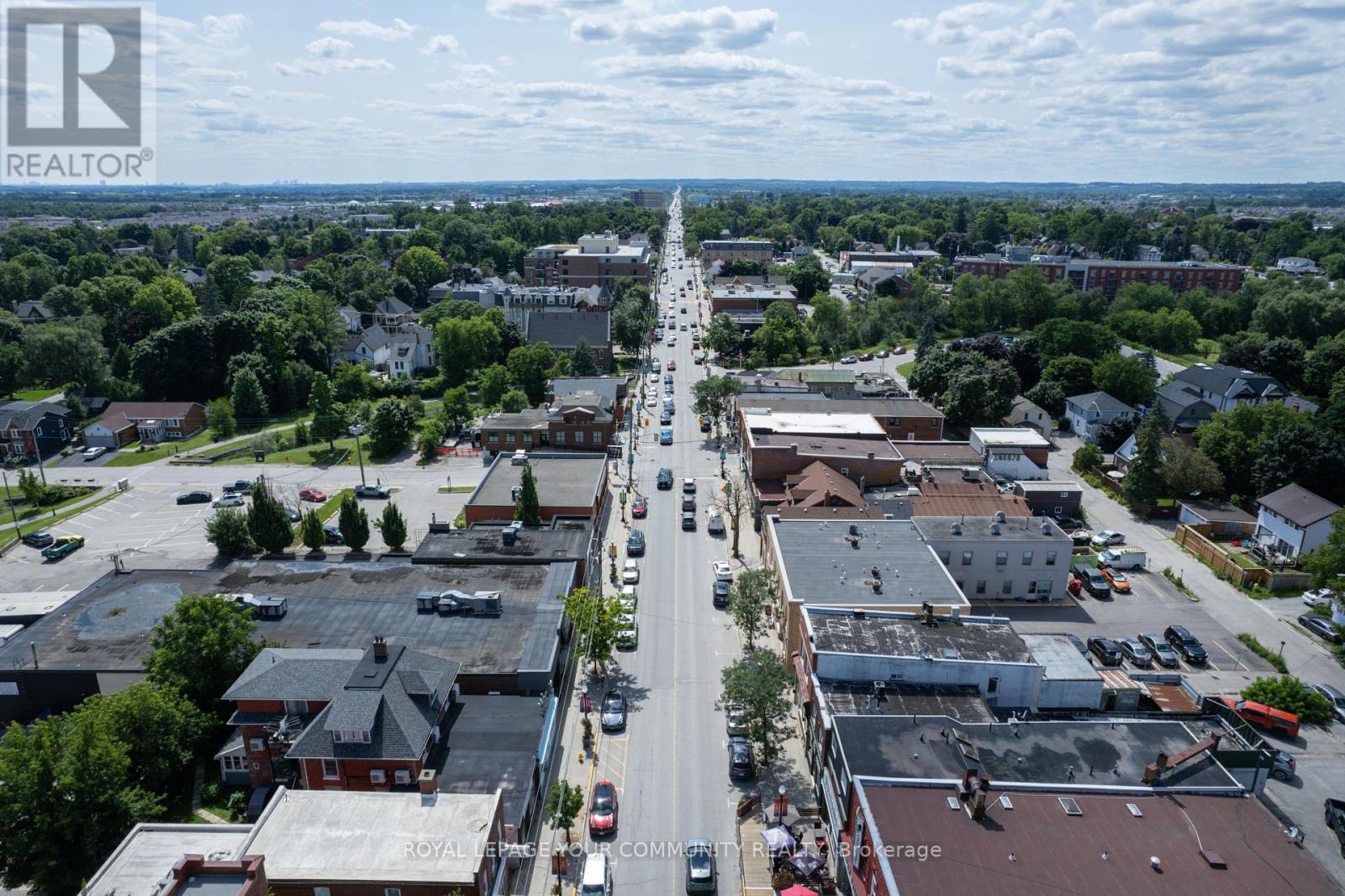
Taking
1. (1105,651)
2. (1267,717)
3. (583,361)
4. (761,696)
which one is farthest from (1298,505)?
A: (583,361)

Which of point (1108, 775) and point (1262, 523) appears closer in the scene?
point (1108, 775)

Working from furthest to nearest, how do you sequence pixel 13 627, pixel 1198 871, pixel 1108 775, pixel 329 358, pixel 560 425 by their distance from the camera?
pixel 329 358
pixel 560 425
pixel 13 627
pixel 1108 775
pixel 1198 871

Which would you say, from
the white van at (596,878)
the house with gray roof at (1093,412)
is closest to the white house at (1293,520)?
the house with gray roof at (1093,412)

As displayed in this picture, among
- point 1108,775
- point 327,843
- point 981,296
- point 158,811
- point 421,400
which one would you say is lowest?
point 158,811

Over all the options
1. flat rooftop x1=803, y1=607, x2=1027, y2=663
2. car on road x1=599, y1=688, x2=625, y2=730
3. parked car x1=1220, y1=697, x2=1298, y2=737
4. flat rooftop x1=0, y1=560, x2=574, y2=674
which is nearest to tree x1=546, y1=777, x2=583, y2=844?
car on road x1=599, y1=688, x2=625, y2=730

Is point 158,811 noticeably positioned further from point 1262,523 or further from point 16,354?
point 16,354

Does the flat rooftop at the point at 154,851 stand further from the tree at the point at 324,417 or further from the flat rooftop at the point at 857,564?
the tree at the point at 324,417

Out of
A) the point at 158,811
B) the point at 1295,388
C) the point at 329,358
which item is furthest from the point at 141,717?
the point at 1295,388
